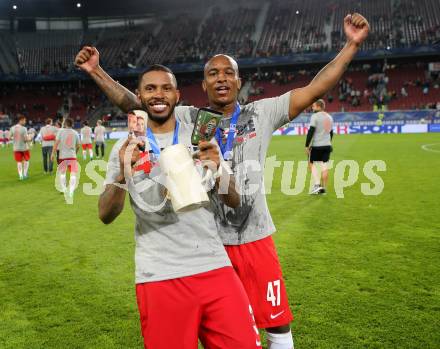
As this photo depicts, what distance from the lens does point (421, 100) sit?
130 ft

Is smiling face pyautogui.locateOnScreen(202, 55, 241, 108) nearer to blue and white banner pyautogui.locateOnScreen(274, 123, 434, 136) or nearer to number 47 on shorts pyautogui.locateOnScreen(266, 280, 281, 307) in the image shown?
number 47 on shorts pyautogui.locateOnScreen(266, 280, 281, 307)

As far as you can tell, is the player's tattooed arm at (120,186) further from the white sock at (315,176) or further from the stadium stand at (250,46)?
the stadium stand at (250,46)

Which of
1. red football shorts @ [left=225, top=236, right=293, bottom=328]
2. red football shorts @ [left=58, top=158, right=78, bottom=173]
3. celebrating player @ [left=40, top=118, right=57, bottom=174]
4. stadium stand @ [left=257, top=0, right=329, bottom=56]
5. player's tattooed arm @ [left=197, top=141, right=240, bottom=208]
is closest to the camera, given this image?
player's tattooed arm @ [left=197, top=141, right=240, bottom=208]

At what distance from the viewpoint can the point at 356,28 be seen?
9.95 ft

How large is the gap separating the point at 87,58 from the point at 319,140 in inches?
303

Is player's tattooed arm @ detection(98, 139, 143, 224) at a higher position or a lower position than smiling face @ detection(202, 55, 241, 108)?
lower

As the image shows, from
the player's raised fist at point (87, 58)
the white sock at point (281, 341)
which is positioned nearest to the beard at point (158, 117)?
the player's raised fist at point (87, 58)

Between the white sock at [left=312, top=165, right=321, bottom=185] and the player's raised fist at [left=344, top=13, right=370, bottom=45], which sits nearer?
the player's raised fist at [left=344, top=13, right=370, bottom=45]

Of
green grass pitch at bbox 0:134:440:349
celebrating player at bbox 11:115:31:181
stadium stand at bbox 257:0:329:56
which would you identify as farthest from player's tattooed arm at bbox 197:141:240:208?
stadium stand at bbox 257:0:329:56

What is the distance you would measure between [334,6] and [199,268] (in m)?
55.1

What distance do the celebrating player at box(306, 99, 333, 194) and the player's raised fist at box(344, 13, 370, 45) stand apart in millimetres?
6844

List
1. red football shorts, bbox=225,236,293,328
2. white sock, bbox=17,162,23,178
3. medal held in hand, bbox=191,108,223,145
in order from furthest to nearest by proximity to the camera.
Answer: white sock, bbox=17,162,23,178, red football shorts, bbox=225,236,293,328, medal held in hand, bbox=191,108,223,145

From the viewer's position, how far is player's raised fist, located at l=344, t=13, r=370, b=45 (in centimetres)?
299

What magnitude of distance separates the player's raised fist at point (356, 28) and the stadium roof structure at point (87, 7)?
53.9 m
